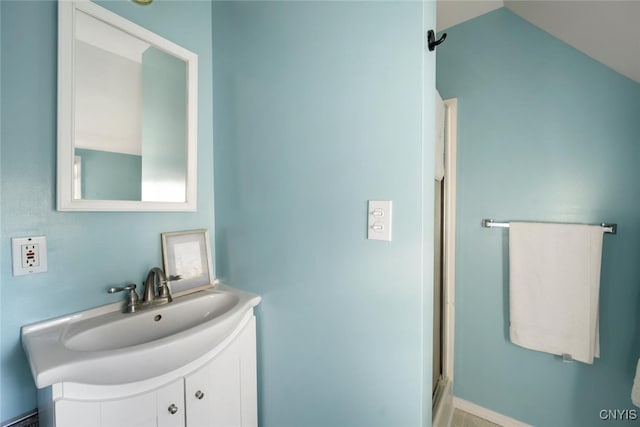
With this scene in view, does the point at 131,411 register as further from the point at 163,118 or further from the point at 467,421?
the point at 467,421

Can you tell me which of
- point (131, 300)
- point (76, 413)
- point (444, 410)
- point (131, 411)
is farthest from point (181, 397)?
point (444, 410)

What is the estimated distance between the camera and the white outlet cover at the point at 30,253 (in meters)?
0.78

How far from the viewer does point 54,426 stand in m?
0.59

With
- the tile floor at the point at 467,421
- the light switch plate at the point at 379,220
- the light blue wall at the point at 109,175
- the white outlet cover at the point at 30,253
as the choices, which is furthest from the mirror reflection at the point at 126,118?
the tile floor at the point at 467,421

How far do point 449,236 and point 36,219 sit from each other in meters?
2.00

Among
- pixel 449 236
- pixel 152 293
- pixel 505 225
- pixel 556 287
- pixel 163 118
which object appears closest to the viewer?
pixel 152 293

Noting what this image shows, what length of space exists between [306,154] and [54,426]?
3.32 ft

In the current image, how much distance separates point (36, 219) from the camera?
82cm

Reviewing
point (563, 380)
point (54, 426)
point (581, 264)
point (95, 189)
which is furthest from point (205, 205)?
point (563, 380)

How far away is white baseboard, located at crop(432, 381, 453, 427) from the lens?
1400 mm

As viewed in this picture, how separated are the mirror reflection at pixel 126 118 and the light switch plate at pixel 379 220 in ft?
2.90

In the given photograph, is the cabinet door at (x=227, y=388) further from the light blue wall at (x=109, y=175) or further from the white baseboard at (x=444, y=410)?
the white baseboard at (x=444, y=410)

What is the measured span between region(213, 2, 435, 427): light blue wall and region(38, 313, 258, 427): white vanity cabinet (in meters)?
0.16

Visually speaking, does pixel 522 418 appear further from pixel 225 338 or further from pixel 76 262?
pixel 76 262
